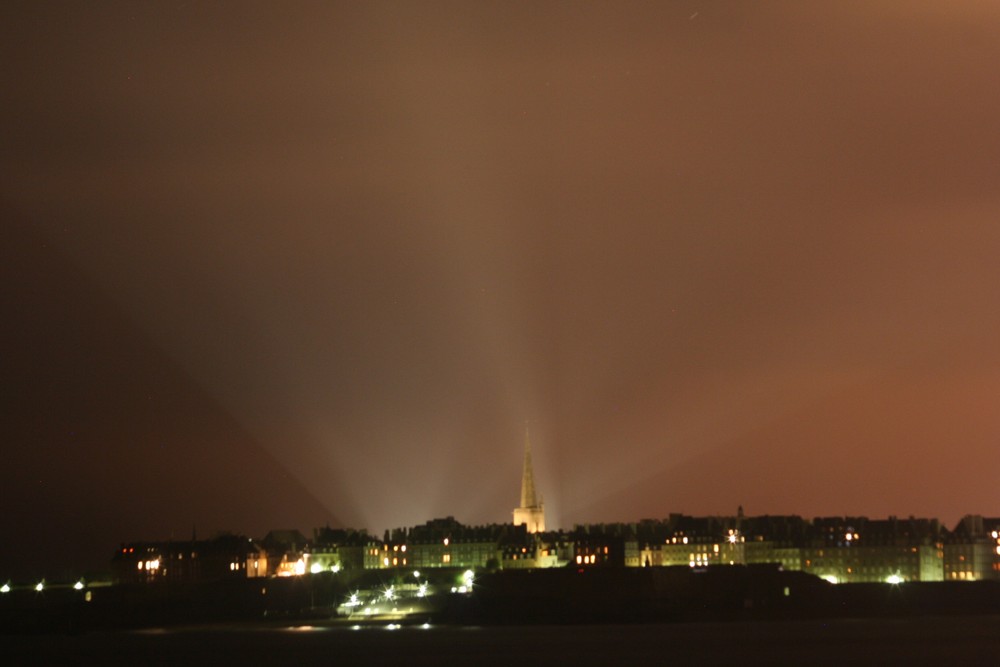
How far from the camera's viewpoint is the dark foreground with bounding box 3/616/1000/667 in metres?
77.0

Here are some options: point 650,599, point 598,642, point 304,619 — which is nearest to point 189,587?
point 304,619

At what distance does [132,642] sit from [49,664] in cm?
Answer: 1323

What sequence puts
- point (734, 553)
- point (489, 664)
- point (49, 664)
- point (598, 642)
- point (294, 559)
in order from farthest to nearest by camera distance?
1. point (294, 559)
2. point (734, 553)
3. point (598, 642)
4. point (49, 664)
5. point (489, 664)

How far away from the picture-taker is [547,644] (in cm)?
8544

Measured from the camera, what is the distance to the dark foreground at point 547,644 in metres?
77.0

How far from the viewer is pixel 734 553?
130625mm

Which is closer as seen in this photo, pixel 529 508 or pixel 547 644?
pixel 547 644

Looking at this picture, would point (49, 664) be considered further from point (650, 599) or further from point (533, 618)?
point (650, 599)

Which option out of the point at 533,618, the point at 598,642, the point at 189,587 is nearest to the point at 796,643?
the point at 598,642

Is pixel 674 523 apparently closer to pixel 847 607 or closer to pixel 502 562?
pixel 502 562

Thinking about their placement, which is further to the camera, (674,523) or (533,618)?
(674,523)

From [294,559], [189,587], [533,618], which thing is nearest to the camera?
[533,618]

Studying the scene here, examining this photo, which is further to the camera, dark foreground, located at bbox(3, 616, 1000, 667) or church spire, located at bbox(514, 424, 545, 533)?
church spire, located at bbox(514, 424, 545, 533)

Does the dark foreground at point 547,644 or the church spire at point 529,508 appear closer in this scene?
the dark foreground at point 547,644
